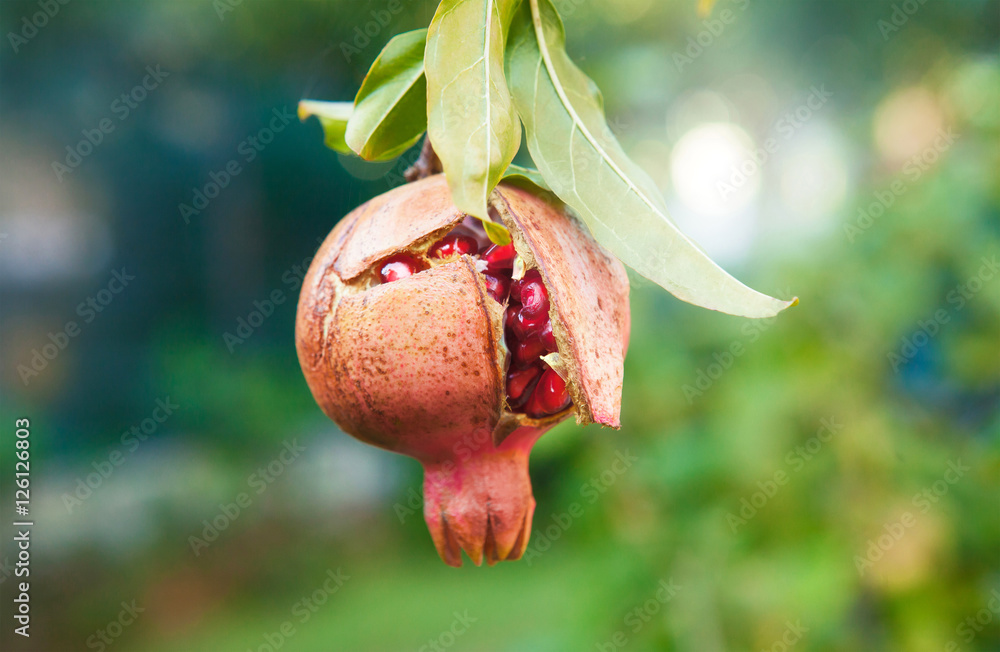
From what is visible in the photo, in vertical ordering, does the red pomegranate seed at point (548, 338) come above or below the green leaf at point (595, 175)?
below

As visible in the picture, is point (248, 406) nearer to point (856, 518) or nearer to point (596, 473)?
point (596, 473)

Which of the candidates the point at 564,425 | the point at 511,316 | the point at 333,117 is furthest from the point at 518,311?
the point at 564,425

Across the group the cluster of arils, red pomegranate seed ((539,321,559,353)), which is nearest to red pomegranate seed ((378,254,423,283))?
the cluster of arils

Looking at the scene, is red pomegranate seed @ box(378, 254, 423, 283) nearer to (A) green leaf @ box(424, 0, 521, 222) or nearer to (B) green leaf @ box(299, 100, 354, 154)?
(A) green leaf @ box(424, 0, 521, 222)

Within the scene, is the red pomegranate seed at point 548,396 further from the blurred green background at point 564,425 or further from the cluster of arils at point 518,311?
the blurred green background at point 564,425

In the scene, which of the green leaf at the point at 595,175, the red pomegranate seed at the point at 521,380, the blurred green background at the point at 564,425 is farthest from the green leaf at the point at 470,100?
the blurred green background at the point at 564,425

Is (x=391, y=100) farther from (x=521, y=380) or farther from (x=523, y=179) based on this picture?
(x=521, y=380)
